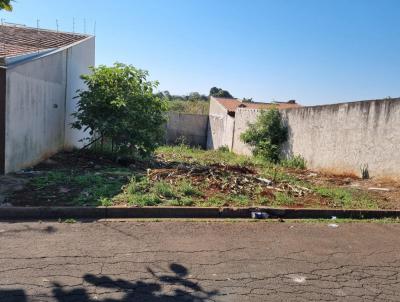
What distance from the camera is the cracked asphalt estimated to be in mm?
3955

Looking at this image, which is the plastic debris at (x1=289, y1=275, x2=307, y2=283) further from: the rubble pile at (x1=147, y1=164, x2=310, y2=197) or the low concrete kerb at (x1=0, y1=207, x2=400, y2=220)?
the rubble pile at (x1=147, y1=164, x2=310, y2=197)

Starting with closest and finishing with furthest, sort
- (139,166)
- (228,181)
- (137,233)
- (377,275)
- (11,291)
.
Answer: (11,291) < (377,275) < (137,233) < (228,181) < (139,166)

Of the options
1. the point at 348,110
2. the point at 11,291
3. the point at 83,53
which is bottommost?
the point at 11,291

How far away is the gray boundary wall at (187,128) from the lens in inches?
1075

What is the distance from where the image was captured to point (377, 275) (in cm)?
464

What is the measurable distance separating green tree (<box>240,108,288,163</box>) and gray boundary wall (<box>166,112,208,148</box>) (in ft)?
33.6

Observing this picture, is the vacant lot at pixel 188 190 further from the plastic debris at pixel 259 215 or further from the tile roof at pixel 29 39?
the tile roof at pixel 29 39

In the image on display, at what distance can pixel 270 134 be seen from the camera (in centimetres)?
1680

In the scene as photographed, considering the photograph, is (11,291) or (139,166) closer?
(11,291)

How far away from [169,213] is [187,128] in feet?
69.1

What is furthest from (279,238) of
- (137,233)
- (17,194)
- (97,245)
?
(17,194)

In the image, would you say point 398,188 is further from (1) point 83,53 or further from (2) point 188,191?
(1) point 83,53

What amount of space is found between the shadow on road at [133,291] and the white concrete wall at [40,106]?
5783mm

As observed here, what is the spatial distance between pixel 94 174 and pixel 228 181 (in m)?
2.97
